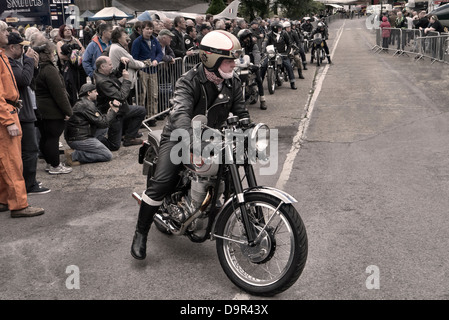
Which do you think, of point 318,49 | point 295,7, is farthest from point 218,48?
point 295,7

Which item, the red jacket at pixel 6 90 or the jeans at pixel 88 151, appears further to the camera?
the jeans at pixel 88 151

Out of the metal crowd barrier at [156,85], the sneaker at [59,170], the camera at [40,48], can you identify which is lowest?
the sneaker at [59,170]

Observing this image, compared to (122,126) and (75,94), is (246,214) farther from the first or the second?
(75,94)

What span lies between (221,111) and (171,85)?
738cm

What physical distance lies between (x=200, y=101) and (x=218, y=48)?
0.52 m

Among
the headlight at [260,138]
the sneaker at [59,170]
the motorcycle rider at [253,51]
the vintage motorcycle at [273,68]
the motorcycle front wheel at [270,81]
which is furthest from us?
the motorcycle front wheel at [270,81]

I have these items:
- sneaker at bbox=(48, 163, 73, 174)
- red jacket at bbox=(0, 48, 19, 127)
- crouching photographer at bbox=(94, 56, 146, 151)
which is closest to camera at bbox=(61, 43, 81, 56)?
crouching photographer at bbox=(94, 56, 146, 151)

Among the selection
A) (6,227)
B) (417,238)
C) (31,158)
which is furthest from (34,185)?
(417,238)

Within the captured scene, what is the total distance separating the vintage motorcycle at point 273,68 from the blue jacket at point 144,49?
3920mm

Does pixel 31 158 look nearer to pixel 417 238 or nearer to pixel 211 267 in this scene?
pixel 211 267

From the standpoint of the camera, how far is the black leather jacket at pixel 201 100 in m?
4.36

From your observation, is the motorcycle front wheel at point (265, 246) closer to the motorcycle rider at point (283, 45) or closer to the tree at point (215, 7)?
the motorcycle rider at point (283, 45)

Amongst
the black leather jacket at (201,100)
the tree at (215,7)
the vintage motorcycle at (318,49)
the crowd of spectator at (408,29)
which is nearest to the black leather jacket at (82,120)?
the black leather jacket at (201,100)
